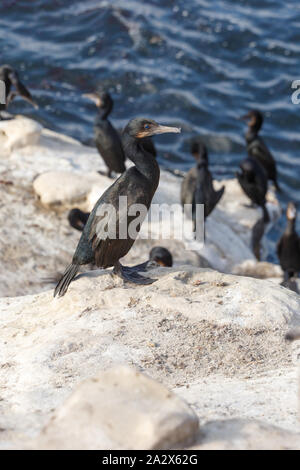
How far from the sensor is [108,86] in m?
14.3

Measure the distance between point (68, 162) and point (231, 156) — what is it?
4.54 metres

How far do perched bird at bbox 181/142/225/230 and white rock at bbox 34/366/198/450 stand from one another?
17.5 ft

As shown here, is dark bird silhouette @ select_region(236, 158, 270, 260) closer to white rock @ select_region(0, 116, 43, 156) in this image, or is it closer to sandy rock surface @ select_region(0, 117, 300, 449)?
white rock @ select_region(0, 116, 43, 156)

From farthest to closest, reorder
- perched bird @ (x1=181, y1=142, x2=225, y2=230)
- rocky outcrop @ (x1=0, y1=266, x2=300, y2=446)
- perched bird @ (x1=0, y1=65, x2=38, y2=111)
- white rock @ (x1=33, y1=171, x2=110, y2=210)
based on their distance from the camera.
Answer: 1. perched bird @ (x1=0, y1=65, x2=38, y2=111)
2. perched bird @ (x1=181, y1=142, x2=225, y2=230)
3. white rock @ (x1=33, y1=171, x2=110, y2=210)
4. rocky outcrop @ (x1=0, y1=266, x2=300, y2=446)

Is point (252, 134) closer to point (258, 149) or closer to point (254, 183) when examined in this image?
point (258, 149)

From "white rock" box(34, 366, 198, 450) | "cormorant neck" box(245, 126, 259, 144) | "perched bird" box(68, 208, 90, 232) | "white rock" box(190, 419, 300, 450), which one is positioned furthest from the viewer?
"cormorant neck" box(245, 126, 259, 144)

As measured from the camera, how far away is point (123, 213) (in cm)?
505

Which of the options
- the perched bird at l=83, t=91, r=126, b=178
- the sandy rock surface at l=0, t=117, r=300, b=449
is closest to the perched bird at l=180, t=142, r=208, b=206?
the perched bird at l=83, t=91, r=126, b=178

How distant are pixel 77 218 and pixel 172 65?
8089 mm

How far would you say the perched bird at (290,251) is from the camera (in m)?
8.93

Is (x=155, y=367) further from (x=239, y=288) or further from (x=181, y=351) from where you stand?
(x=239, y=288)

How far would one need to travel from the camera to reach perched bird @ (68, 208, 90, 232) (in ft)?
24.8

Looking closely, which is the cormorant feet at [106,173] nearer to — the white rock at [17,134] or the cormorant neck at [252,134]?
the white rock at [17,134]

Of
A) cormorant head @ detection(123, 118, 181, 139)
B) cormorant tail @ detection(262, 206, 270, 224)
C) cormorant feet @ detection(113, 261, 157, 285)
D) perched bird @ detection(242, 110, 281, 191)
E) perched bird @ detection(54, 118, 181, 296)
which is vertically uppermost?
cormorant head @ detection(123, 118, 181, 139)
